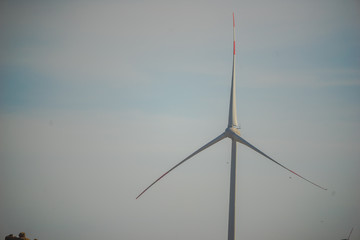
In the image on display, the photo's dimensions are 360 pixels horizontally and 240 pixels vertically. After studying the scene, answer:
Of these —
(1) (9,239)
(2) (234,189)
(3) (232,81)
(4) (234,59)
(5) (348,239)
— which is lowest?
(5) (348,239)

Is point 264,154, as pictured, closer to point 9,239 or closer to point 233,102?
point 233,102

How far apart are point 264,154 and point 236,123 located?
8.34 m

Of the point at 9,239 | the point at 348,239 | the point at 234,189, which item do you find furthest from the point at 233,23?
→ the point at 348,239

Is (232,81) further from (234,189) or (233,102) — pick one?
(234,189)

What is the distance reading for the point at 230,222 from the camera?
59.9 m

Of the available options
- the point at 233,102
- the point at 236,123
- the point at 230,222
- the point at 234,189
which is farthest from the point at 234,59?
the point at 230,222

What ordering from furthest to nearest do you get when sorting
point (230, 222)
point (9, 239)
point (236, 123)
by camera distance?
point (9, 239)
point (236, 123)
point (230, 222)

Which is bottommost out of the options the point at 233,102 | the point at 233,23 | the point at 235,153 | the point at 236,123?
the point at 235,153

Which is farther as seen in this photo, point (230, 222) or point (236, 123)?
point (236, 123)

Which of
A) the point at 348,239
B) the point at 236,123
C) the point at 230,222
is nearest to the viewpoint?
the point at 230,222

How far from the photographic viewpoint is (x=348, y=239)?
172 meters

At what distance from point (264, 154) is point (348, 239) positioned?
14295cm

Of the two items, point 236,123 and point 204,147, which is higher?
point 236,123

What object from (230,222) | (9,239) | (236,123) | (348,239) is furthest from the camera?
(348,239)
